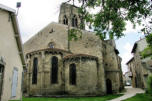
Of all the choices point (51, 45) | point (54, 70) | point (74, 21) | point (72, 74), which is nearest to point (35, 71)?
point (54, 70)

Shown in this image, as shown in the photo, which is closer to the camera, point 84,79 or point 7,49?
point 7,49

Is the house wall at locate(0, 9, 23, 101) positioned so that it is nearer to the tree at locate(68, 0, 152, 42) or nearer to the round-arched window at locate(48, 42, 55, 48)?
the tree at locate(68, 0, 152, 42)

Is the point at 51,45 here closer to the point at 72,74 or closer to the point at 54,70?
the point at 54,70

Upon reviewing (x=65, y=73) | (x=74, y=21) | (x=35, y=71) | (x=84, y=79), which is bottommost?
(x=84, y=79)

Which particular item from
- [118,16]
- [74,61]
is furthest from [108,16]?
[74,61]

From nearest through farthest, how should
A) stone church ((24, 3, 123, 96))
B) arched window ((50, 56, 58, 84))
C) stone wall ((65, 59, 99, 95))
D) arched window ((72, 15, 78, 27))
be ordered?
stone wall ((65, 59, 99, 95)), stone church ((24, 3, 123, 96)), arched window ((50, 56, 58, 84)), arched window ((72, 15, 78, 27))

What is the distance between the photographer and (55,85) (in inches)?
770

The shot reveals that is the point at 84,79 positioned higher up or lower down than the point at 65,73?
lower down

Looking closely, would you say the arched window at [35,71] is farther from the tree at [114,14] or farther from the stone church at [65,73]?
the tree at [114,14]

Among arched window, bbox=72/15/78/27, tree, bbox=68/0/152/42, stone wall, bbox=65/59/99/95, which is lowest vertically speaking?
stone wall, bbox=65/59/99/95

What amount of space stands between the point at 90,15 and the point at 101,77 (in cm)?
1473

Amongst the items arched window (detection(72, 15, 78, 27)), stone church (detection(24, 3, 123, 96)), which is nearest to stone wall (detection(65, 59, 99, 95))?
stone church (detection(24, 3, 123, 96))

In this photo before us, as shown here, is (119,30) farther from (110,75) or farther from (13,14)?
(110,75)

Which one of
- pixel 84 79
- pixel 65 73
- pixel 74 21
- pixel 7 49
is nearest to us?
pixel 7 49
